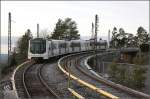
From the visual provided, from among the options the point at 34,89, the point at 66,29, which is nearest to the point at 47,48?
the point at 34,89

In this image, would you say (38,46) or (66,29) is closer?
(38,46)

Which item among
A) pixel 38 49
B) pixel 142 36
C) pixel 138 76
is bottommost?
pixel 138 76

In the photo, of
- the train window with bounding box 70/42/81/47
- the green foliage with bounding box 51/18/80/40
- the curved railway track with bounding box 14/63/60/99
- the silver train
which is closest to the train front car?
the silver train

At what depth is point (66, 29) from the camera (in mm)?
132250

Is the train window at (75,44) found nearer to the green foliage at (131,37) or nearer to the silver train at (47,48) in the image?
the silver train at (47,48)

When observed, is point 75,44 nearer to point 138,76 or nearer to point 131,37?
point 138,76

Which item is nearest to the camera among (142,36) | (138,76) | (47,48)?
(138,76)

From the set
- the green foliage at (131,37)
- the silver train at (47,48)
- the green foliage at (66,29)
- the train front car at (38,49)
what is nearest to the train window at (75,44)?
the silver train at (47,48)

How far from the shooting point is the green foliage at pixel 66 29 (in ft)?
404

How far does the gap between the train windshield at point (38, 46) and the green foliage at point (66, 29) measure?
69507mm

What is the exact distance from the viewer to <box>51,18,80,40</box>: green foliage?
123 meters

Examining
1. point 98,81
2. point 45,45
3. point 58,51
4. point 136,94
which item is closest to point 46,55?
point 45,45

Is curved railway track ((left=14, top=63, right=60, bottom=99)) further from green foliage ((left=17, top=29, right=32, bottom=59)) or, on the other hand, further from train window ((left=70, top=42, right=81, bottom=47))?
green foliage ((left=17, top=29, right=32, bottom=59))

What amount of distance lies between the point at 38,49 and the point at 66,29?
276 ft
